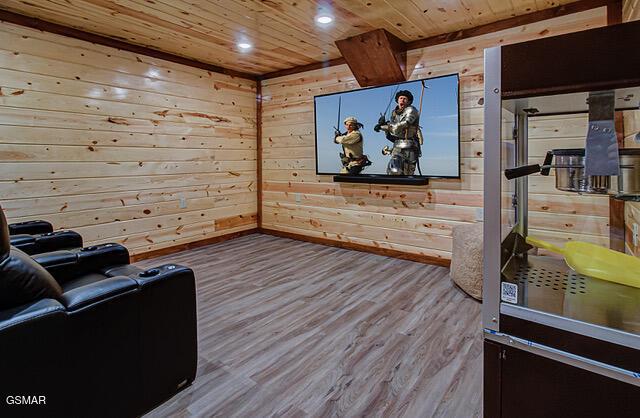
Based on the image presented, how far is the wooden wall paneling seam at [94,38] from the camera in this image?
318 cm

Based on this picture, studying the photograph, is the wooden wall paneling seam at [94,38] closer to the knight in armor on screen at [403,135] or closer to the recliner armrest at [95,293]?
the knight in armor on screen at [403,135]

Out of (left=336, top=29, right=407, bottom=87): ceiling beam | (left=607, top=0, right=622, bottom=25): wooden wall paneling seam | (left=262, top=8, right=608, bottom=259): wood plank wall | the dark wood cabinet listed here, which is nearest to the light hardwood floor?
(left=262, top=8, right=608, bottom=259): wood plank wall

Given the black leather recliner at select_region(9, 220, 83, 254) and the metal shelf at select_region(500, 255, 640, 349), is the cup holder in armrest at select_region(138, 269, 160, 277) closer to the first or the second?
the black leather recliner at select_region(9, 220, 83, 254)

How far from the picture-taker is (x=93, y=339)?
55.4 inches

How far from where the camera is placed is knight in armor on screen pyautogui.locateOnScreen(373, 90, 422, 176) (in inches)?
151

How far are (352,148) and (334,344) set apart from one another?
2.67 metres

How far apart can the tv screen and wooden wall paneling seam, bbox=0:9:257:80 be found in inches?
63.4

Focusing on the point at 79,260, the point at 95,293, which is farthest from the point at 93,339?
the point at 79,260

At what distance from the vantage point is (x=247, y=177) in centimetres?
548

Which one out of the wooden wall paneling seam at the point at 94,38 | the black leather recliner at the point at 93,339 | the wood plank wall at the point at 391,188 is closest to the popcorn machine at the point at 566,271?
the wood plank wall at the point at 391,188

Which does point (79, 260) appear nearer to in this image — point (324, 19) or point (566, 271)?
point (566, 271)

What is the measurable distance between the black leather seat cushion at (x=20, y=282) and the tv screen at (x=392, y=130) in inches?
132

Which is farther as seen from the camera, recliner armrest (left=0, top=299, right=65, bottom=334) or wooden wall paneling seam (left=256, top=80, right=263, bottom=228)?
wooden wall paneling seam (left=256, top=80, right=263, bottom=228)

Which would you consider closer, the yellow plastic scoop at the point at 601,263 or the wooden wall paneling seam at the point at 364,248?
the yellow plastic scoop at the point at 601,263
